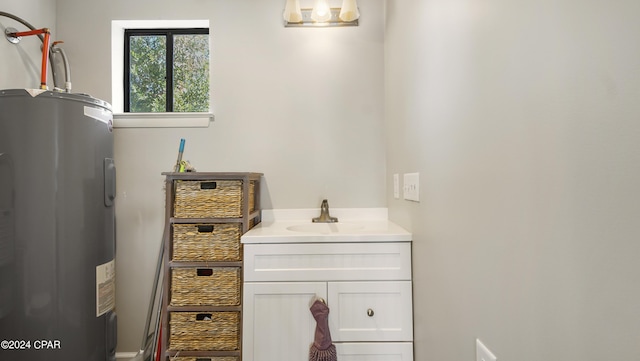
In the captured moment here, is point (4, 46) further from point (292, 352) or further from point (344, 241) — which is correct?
point (292, 352)

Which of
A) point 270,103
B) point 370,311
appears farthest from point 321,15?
point 370,311

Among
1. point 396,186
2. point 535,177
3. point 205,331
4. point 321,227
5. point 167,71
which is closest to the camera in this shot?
point 535,177

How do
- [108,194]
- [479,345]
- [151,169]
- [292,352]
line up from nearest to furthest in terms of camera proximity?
[479,345] → [292,352] → [108,194] → [151,169]

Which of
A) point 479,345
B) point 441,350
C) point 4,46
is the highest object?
point 4,46

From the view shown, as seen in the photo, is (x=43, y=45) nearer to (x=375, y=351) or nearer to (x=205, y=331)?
(x=205, y=331)

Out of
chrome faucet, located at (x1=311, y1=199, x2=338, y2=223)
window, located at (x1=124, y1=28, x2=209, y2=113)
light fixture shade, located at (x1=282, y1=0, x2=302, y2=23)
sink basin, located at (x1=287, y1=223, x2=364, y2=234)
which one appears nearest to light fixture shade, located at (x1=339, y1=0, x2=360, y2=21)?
light fixture shade, located at (x1=282, y1=0, x2=302, y2=23)

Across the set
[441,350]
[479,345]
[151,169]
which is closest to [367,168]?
Answer: [441,350]

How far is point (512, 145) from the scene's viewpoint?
55cm

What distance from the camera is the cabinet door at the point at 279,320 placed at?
121 centimetres

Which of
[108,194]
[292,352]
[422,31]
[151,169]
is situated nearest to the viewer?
[422,31]

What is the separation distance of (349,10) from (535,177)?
1533 mm

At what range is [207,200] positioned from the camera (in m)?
1.35

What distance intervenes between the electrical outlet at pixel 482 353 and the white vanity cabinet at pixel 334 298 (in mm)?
535

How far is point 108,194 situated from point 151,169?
0.37 m
